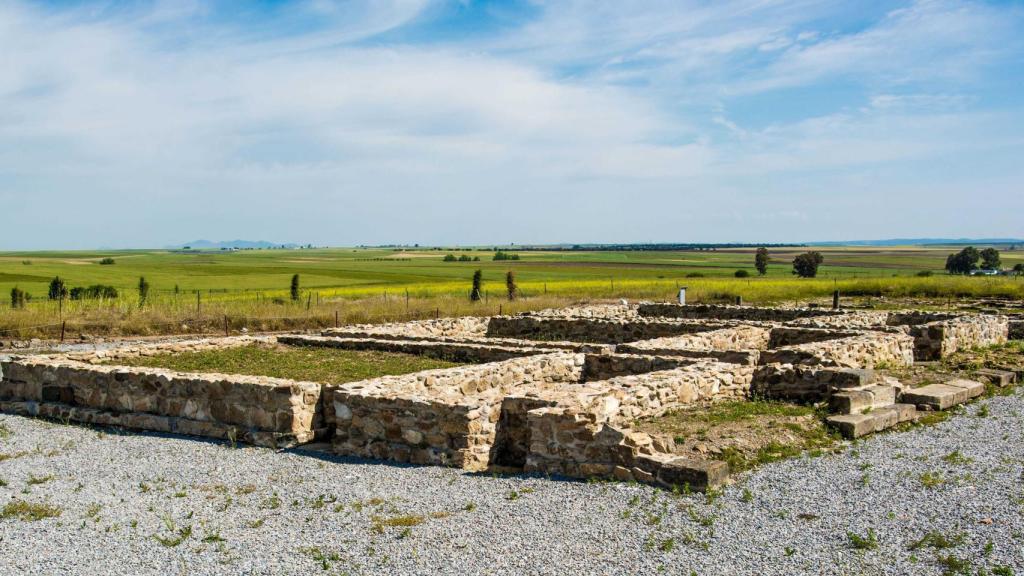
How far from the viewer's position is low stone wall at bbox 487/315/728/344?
21.6m

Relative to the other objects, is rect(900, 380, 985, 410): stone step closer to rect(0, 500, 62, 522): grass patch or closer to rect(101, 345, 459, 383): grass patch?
rect(101, 345, 459, 383): grass patch

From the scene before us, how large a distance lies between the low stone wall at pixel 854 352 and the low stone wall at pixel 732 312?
6.44m

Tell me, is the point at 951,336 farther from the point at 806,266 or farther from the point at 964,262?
the point at 964,262

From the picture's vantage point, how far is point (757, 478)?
29.3 ft

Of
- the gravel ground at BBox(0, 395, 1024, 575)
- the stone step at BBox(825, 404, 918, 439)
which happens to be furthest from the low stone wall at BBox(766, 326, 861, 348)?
the gravel ground at BBox(0, 395, 1024, 575)

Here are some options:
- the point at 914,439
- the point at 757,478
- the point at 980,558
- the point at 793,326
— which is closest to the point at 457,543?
the point at 757,478

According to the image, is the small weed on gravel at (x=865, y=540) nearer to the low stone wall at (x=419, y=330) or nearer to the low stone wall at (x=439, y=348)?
the low stone wall at (x=439, y=348)

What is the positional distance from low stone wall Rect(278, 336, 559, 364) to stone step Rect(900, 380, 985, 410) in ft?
20.1

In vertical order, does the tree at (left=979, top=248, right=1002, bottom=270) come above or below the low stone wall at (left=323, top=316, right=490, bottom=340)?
above

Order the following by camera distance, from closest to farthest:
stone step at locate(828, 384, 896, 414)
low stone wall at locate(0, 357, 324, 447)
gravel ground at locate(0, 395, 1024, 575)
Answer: gravel ground at locate(0, 395, 1024, 575) → low stone wall at locate(0, 357, 324, 447) → stone step at locate(828, 384, 896, 414)

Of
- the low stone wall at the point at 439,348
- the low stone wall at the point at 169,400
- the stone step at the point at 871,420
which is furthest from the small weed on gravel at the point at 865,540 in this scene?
the low stone wall at the point at 439,348

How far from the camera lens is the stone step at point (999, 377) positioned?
15.2 metres

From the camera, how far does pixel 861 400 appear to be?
12.2 metres

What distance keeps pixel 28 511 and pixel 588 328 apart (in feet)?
52.8
